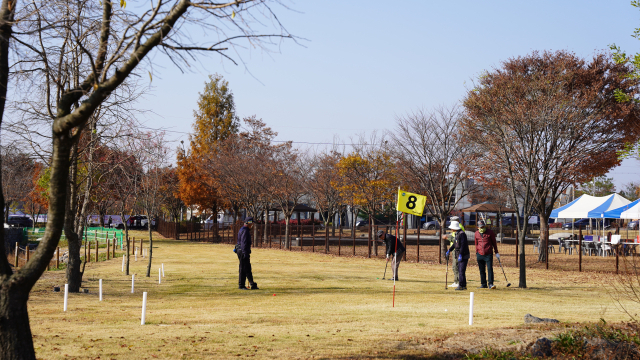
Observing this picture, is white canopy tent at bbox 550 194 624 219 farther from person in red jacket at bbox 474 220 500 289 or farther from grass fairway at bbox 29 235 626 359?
person in red jacket at bbox 474 220 500 289

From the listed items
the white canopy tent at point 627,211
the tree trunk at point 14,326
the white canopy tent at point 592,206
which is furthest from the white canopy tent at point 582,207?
the tree trunk at point 14,326

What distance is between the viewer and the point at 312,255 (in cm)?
3008

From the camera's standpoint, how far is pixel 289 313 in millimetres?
10742

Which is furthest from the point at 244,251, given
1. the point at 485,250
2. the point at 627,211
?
the point at 627,211

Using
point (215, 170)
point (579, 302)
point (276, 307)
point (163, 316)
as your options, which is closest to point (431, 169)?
point (579, 302)

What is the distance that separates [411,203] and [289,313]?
7.28m

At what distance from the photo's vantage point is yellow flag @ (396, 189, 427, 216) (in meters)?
16.7

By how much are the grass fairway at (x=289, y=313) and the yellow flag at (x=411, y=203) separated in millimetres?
2117

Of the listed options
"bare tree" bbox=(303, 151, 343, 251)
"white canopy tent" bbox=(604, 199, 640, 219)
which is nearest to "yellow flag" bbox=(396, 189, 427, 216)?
"white canopy tent" bbox=(604, 199, 640, 219)

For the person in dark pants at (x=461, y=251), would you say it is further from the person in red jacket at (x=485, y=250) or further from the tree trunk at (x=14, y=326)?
the tree trunk at (x=14, y=326)

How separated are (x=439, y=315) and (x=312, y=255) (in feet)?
65.1

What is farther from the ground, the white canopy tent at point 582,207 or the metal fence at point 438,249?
the white canopy tent at point 582,207

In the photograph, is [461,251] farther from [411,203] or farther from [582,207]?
[582,207]

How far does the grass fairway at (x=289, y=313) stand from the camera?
7484mm
